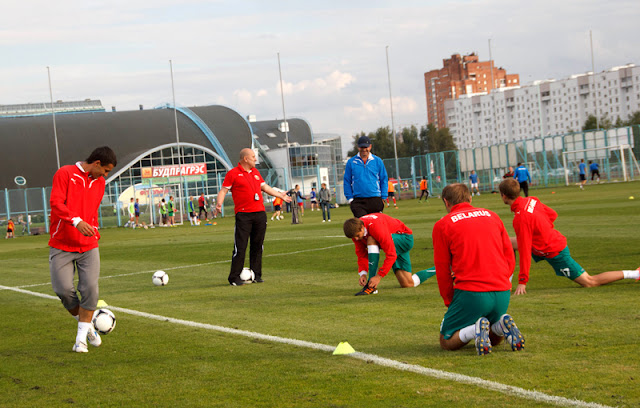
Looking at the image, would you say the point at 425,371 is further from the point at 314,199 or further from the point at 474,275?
the point at 314,199

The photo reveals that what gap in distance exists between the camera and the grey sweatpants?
7.32 meters

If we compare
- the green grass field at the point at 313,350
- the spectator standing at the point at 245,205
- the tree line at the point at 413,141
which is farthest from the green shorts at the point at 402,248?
the tree line at the point at 413,141

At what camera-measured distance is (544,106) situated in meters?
165

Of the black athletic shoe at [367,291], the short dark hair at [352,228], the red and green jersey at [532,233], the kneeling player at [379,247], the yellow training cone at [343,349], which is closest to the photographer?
the yellow training cone at [343,349]

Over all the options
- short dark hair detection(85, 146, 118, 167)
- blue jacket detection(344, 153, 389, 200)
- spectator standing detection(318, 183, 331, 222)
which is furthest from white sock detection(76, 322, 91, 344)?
spectator standing detection(318, 183, 331, 222)

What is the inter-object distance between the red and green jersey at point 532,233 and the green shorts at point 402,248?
Answer: 6.14ft

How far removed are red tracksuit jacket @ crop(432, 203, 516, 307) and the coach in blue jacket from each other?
5907 mm

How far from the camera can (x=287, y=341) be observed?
7.07 m

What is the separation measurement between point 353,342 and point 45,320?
482 centimetres

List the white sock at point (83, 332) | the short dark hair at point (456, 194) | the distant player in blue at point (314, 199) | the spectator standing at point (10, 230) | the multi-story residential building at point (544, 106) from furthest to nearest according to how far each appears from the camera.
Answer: the multi-story residential building at point (544, 106) → the distant player in blue at point (314, 199) → the spectator standing at point (10, 230) → the white sock at point (83, 332) → the short dark hair at point (456, 194)

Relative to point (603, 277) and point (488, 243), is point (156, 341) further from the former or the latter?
point (603, 277)

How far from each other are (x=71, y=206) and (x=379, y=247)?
13.7 feet

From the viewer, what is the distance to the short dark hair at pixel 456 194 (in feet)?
20.2

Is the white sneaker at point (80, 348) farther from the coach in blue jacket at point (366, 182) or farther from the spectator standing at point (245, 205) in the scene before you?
the coach in blue jacket at point (366, 182)
